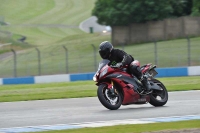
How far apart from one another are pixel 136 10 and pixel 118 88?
3572cm

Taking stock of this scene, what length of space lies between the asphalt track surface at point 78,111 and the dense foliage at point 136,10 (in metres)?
32.8

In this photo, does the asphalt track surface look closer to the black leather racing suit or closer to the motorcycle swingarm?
the motorcycle swingarm

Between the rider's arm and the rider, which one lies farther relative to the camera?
the rider's arm

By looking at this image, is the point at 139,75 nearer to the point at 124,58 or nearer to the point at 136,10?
the point at 124,58

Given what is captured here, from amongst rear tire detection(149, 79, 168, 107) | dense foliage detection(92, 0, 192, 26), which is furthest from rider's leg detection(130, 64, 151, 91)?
dense foliage detection(92, 0, 192, 26)

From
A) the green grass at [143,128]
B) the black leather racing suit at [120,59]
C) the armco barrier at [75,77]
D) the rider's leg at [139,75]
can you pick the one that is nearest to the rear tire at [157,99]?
the rider's leg at [139,75]

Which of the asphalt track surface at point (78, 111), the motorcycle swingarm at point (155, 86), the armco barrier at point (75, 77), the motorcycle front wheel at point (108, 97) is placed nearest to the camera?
the asphalt track surface at point (78, 111)

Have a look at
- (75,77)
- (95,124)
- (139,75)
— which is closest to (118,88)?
(139,75)

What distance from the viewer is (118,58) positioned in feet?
40.1

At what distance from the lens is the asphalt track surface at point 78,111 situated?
10812mm

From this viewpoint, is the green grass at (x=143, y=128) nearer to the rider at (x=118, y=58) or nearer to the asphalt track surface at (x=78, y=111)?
the asphalt track surface at (x=78, y=111)

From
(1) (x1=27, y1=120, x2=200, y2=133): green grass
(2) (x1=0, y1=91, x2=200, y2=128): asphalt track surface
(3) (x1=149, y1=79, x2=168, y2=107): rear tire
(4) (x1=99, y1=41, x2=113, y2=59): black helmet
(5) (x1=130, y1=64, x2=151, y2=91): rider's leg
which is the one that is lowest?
(1) (x1=27, y1=120, x2=200, y2=133): green grass

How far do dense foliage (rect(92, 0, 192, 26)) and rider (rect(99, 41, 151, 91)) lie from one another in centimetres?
3466

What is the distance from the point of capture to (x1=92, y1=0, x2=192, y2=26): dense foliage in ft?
154
